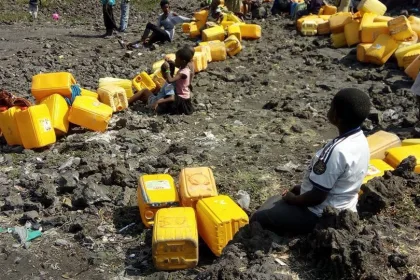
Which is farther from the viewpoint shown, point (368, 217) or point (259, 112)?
point (259, 112)

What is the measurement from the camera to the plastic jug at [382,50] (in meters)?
8.97

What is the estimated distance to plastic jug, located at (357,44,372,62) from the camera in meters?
9.22

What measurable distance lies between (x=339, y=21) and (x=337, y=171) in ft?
25.5

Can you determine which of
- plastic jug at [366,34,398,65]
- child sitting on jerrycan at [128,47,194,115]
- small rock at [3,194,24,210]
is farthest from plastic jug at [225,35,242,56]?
small rock at [3,194,24,210]

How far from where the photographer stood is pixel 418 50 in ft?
28.1

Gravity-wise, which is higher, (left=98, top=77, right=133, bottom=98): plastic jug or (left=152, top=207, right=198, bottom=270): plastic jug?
(left=152, top=207, right=198, bottom=270): plastic jug

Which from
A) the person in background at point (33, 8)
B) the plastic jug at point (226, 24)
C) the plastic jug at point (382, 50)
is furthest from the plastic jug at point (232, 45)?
the person in background at point (33, 8)

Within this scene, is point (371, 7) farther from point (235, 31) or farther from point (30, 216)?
point (30, 216)

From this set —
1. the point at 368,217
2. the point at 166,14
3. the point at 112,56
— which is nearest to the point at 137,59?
the point at 112,56

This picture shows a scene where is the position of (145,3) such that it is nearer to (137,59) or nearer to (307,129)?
(137,59)

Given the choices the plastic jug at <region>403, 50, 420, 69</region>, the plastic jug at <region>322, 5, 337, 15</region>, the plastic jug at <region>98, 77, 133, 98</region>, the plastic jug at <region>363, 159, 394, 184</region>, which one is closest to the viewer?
the plastic jug at <region>363, 159, 394, 184</region>

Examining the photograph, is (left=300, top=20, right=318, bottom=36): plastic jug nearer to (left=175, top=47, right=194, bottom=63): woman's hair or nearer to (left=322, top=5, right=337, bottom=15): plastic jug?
(left=322, top=5, right=337, bottom=15): plastic jug

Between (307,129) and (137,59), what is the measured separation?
4553 mm

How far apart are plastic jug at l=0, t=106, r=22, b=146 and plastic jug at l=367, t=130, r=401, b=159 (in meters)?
3.88
